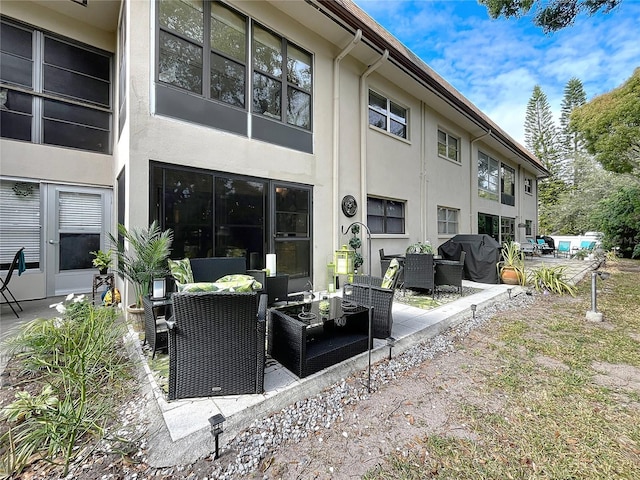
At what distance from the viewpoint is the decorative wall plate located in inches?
281

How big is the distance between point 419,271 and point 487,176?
10330 mm

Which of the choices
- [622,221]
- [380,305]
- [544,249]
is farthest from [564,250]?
[380,305]

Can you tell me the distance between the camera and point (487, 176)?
13594mm

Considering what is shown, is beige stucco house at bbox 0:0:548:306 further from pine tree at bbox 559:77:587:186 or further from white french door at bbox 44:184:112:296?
pine tree at bbox 559:77:587:186

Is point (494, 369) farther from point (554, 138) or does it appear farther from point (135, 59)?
point (554, 138)

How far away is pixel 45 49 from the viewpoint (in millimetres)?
5855

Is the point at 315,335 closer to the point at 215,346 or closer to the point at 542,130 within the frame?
the point at 215,346

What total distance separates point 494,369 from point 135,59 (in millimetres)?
6754

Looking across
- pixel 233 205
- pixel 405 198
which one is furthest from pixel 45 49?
pixel 405 198

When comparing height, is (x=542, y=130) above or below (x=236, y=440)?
above

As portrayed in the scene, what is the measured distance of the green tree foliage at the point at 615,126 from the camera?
968cm

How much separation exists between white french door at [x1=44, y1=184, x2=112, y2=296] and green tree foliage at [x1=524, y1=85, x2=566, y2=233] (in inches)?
1387

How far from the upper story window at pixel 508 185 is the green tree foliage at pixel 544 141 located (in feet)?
52.9

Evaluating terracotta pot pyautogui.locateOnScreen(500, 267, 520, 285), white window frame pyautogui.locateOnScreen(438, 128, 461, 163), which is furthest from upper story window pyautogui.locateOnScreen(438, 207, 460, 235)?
terracotta pot pyautogui.locateOnScreen(500, 267, 520, 285)
